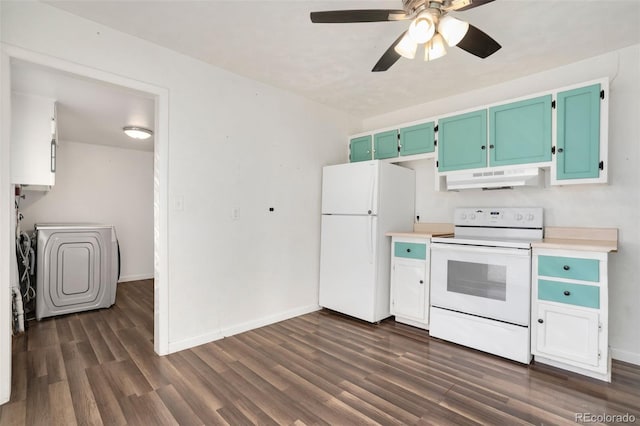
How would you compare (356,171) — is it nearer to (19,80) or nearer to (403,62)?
(403,62)

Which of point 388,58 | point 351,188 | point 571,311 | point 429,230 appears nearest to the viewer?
point 388,58

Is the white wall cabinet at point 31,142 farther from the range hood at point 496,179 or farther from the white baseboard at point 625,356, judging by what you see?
the white baseboard at point 625,356

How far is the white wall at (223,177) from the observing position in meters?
A: 2.27

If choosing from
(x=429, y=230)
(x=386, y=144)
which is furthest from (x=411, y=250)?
(x=386, y=144)

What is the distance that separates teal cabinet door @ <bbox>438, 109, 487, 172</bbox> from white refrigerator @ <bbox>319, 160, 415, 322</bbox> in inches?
22.2

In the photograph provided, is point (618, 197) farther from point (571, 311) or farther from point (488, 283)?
point (488, 283)

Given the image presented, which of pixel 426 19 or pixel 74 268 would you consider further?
pixel 74 268

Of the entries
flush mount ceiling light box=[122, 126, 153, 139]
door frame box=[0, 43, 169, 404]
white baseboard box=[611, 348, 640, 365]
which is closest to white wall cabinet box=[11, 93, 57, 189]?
door frame box=[0, 43, 169, 404]

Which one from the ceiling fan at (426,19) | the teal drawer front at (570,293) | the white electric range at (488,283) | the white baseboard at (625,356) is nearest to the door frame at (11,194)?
the ceiling fan at (426,19)

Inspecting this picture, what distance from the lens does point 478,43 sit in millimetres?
1860

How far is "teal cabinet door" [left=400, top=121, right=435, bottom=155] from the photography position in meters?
3.37

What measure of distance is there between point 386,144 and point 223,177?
194 cm

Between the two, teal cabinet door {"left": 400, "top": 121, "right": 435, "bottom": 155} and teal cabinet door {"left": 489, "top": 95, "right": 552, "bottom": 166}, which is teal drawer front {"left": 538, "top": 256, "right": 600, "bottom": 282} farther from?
teal cabinet door {"left": 400, "top": 121, "right": 435, "bottom": 155}

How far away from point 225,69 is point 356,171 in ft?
5.46
